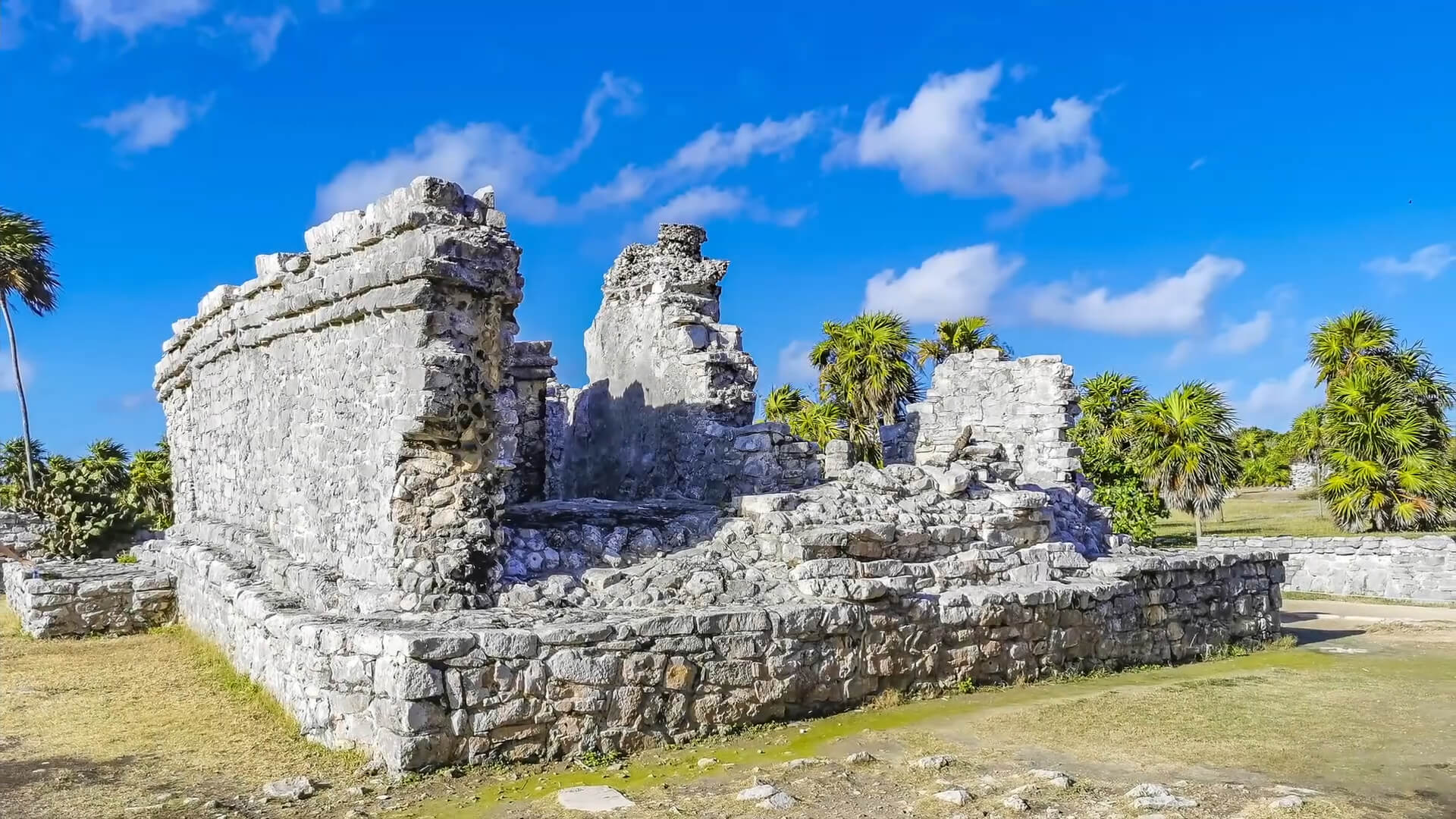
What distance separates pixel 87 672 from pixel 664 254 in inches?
289

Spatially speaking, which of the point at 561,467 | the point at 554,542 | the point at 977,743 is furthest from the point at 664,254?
the point at 977,743

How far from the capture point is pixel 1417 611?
1481 cm

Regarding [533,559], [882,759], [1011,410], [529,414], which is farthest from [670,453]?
[882,759]

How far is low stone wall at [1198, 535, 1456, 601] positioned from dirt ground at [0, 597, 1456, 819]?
10.3 meters

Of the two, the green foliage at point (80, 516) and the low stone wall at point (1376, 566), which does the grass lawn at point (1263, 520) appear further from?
the green foliage at point (80, 516)

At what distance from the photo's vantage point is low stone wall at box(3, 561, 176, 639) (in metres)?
10.8

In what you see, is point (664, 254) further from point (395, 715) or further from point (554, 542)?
point (395, 715)

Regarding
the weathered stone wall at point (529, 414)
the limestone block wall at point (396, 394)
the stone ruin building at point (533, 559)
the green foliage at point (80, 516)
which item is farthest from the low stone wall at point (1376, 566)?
the green foliage at point (80, 516)

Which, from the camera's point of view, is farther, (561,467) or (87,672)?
(561,467)

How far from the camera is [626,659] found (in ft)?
19.7

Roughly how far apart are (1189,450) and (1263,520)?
13399 mm

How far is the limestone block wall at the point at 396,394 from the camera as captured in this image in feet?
22.7

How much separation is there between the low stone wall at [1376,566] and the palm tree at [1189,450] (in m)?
1.83

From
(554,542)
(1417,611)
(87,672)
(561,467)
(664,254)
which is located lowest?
(1417,611)
